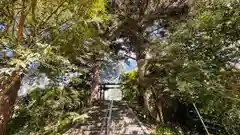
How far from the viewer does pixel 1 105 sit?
399cm

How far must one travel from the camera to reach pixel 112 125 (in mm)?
6480

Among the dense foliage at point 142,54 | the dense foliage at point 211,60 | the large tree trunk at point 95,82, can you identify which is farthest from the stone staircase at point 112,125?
the dense foliage at point 211,60

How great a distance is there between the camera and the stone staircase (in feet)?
19.6

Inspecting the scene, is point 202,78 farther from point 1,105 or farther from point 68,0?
point 1,105

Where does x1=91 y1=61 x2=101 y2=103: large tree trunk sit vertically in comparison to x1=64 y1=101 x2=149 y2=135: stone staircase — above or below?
above

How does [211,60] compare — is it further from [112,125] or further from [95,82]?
[95,82]

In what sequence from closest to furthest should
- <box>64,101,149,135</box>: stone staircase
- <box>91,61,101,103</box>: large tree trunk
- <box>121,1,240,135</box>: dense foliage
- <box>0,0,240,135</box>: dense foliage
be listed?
<box>0,0,240,135</box>: dense foliage → <box>121,1,240,135</box>: dense foliage → <box>64,101,149,135</box>: stone staircase → <box>91,61,101,103</box>: large tree trunk

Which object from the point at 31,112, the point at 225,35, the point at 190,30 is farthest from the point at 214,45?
the point at 31,112

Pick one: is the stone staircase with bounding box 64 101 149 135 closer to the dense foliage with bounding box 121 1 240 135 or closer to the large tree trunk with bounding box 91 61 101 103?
the large tree trunk with bounding box 91 61 101 103

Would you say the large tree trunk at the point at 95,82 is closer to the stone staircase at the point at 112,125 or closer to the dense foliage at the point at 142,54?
the stone staircase at the point at 112,125

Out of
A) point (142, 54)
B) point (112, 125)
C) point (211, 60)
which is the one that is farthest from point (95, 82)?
point (211, 60)

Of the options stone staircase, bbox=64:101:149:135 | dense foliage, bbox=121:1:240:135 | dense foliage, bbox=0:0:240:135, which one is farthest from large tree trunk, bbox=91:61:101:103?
dense foliage, bbox=121:1:240:135

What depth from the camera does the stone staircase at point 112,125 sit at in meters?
5.97

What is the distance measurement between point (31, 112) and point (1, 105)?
102 inches
